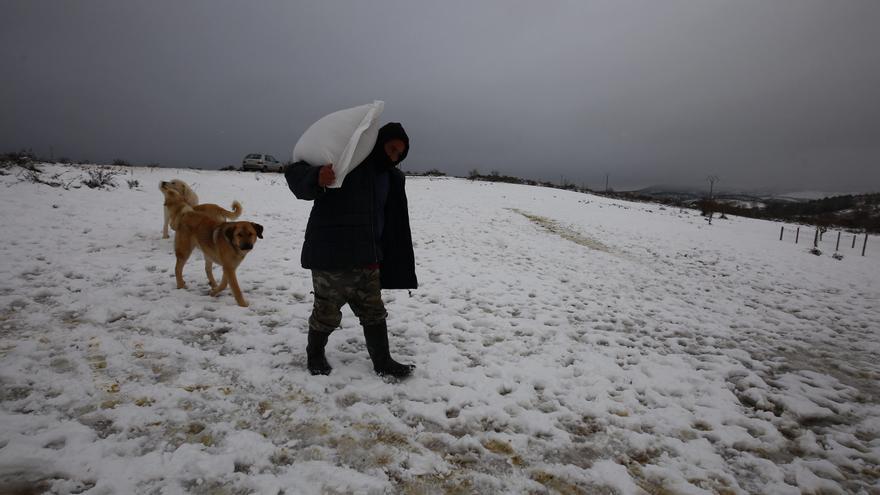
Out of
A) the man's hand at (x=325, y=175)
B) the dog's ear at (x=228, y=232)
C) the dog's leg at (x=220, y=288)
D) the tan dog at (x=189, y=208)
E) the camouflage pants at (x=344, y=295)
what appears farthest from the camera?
the tan dog at (x=189, y=208)

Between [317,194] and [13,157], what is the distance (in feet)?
50.8

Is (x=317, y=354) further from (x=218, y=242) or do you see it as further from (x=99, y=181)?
(x=99, y=181)

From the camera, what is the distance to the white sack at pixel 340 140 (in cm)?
260

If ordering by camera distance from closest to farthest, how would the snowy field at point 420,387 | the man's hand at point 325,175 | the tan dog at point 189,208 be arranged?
the snowy field at point 420,387
the man's hand at point 325,175
the tan dog at point 189,208

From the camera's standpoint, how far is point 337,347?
3.89 m

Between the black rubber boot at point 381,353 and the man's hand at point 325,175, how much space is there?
138 centimetres

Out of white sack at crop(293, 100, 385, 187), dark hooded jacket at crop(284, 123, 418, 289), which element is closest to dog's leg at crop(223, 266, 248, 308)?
dark hooded jacket at crop(284, 123, 418, 289)

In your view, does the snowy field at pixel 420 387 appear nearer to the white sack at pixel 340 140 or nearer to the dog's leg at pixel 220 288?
the dog's leg at pixel 220 288

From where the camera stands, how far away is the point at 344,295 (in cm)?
301

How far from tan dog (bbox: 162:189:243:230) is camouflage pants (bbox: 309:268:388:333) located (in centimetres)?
312

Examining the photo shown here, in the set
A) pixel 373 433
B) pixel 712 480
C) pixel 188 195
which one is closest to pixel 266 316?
pixel 373 433

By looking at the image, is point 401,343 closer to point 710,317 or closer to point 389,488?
point 389,488

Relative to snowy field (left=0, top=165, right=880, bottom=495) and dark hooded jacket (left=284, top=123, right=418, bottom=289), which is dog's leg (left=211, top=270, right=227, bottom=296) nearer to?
snowy field (left=0, top=165, right=880, bottom=495)

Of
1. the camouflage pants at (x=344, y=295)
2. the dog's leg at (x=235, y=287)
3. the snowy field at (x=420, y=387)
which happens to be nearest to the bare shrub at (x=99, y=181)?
the snowy field at (x=420, y=387)
